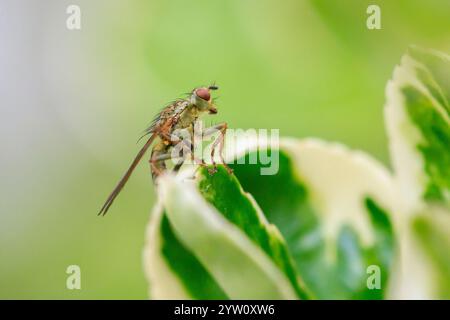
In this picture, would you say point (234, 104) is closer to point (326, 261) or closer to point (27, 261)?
point (27, 261)

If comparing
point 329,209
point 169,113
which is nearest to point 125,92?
point 169,113

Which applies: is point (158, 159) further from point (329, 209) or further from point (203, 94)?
point (329, 209)

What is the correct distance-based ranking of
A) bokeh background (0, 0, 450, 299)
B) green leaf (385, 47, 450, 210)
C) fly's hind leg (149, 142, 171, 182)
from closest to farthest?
green leaf (385, 47, 450, 210), fly's hind leg (149, 142, 171, 182), bokeh background (0, 0, 450, 299)

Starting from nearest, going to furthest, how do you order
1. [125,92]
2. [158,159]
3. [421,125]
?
1. [421,125]
2. [158,159]
3. [125,92]

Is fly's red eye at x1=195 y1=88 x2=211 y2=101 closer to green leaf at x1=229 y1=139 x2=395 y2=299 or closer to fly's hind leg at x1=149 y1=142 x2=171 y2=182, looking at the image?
fly's hind leg at x1=149 y1=142 x2=171 y2=182

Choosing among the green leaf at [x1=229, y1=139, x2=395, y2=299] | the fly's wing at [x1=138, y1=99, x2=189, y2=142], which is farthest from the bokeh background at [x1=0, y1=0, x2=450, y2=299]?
the green leaf at [x1=229, y1=139, x2=395, y2=299]

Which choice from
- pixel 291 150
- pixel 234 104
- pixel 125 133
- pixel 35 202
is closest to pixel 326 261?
pixel 291 150

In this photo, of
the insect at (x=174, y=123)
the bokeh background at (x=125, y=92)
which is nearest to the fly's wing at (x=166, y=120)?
the insect at (x=174, y=123)
